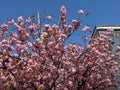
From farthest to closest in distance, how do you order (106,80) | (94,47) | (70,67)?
(106,80) < (94,47) < (70,67)

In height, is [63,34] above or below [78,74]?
above

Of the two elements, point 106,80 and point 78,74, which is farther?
point 106,80

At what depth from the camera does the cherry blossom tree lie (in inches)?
510

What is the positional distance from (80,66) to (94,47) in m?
1.16

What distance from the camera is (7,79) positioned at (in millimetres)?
12586

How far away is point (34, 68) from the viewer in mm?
12836

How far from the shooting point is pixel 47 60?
1327cm

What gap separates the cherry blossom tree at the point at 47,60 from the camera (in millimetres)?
12961

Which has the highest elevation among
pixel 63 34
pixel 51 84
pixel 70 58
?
pixel 63 34

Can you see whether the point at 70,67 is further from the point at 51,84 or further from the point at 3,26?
the point at 3,26

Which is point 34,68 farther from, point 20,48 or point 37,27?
point 37,27

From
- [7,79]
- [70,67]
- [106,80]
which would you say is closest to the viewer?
[7,79]

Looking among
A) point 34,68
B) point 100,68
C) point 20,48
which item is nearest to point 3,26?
point 20,48

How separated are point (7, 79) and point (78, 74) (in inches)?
125
